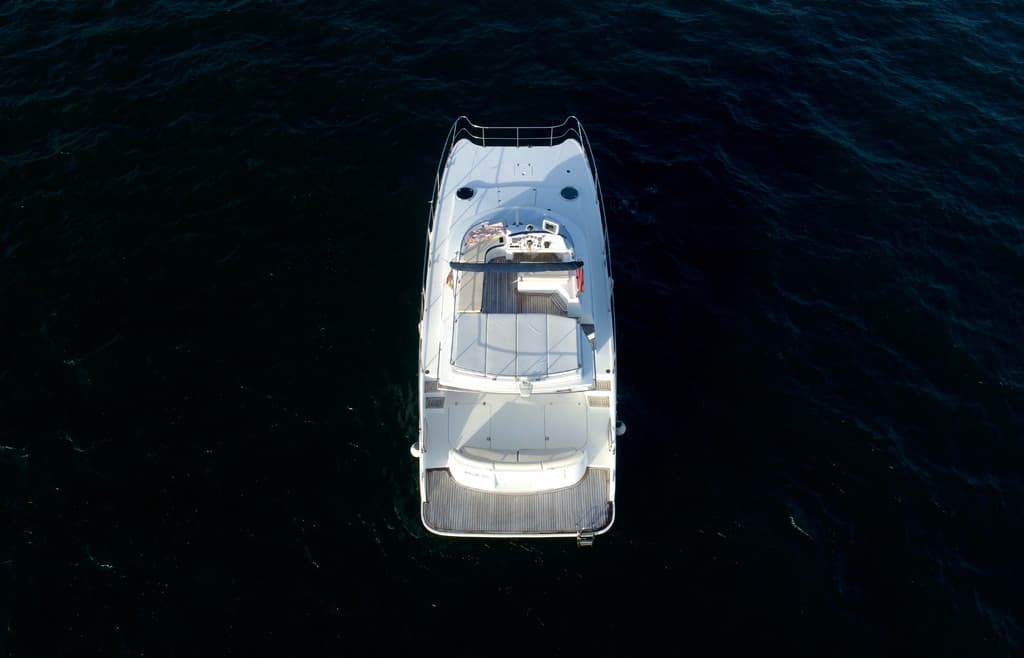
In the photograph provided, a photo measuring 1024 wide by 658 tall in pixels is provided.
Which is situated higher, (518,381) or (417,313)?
(518,381)

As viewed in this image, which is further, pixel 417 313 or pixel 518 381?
pixel 417 313

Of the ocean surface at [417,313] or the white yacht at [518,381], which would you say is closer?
the white yacht at [518,381]

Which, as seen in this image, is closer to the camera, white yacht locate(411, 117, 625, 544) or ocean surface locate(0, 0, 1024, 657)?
white yacht locate(411, 117, 625, 544)

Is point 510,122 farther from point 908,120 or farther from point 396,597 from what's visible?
point 396,597

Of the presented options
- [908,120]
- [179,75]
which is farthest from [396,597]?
[908,120]
